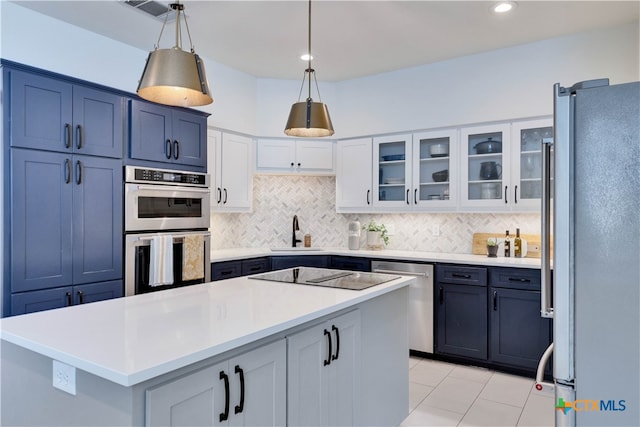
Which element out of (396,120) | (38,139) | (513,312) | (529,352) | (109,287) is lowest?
(529,352)

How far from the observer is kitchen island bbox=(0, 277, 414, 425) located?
1.24 metres

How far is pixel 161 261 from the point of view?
3303 mm

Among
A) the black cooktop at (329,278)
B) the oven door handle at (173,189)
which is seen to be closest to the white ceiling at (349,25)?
the oven door handle at (173,189)

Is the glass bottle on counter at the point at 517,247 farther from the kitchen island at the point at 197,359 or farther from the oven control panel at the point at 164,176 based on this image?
the oven control panel at the point at 164,176

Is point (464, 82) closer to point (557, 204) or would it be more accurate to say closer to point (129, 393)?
point (557, 204)

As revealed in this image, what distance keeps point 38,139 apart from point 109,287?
1.10 metres

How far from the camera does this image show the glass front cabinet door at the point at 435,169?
4086mm

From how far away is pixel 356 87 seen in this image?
471 centimetres

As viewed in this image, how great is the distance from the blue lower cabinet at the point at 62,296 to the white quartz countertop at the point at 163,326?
3.73 ft

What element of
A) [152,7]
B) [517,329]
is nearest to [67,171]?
[152,7]

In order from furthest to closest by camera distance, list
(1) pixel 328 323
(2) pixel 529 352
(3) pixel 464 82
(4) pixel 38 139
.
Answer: (3) pixel 464 82 → (2) pixel 529 352 → (4) pixel 38 139 → (1) pixel 328 323

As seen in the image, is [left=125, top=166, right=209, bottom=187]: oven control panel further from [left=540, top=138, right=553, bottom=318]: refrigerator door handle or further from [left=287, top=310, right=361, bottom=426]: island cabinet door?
[left=540, top=138, right=553, bottom=318]: refrigerator door handle

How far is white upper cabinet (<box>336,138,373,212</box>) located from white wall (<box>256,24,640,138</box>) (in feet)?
0.47

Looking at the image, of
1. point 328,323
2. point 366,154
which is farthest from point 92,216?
point 366,154
